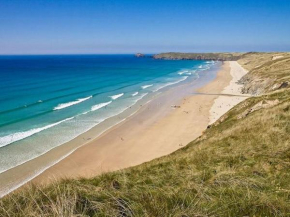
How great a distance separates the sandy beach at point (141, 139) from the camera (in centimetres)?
1973

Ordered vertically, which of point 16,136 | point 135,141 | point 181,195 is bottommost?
point 135,141

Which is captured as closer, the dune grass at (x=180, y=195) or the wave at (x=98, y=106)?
the dune grass at (x=180, y=195)

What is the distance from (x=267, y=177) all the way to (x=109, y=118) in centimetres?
2842

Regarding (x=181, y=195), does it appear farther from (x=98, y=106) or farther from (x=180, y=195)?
(x=98, y=106)

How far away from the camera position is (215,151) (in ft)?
34.3

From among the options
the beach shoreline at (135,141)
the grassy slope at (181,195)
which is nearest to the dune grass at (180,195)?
the grassy slope at (181,195)

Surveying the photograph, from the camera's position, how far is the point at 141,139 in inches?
1025

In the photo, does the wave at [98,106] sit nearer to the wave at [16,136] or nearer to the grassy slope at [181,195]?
the wave at [16,136]

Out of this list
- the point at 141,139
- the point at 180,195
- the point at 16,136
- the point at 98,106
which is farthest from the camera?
the point at 98,106

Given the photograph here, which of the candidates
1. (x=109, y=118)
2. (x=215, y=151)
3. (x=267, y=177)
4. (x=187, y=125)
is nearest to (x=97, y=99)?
(x=109, y=118)

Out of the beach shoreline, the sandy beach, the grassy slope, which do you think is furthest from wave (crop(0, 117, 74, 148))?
the grassy slope

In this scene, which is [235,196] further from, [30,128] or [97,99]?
[97,99]

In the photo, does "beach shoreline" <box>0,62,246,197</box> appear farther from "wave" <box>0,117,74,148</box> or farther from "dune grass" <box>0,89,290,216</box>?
"dune grass" <box>0,89,290,216</box>

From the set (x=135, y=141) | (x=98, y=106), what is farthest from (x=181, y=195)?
(x=98, y=106)
